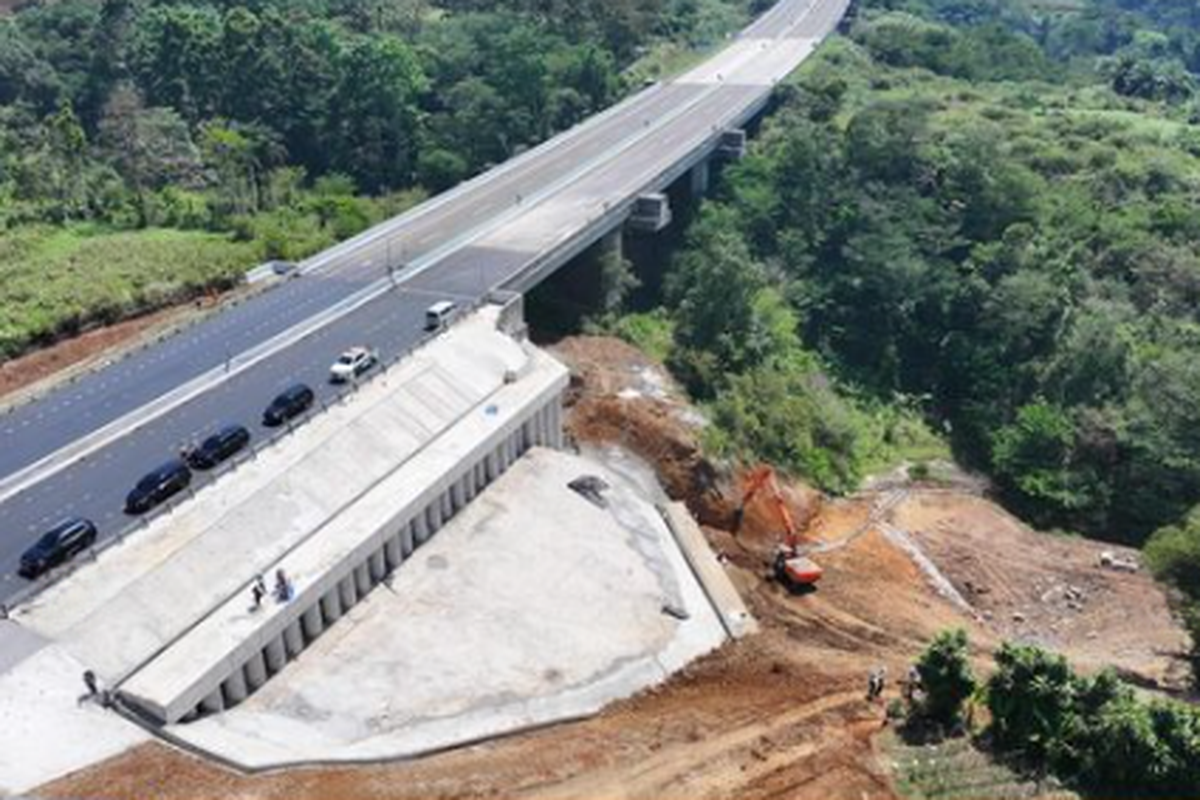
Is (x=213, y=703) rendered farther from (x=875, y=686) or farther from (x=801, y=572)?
(x=801, y=572)

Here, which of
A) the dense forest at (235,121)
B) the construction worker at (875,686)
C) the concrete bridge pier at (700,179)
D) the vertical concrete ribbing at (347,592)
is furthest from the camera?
the concrete bridge pier at (700,179)

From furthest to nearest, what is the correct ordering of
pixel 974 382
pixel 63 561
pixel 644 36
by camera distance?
pixel 644 36 < pixel 974 382 < pixel 63 561

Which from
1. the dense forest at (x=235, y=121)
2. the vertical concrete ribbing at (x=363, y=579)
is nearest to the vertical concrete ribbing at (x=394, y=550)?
the vertical concrete ribbing at (x=363, y=579)

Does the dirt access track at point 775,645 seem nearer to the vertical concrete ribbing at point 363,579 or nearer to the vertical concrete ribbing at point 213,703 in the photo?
the vertical concrete ribbing at point 213,703

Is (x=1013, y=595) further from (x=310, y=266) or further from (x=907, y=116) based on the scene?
(x=907, y=116)

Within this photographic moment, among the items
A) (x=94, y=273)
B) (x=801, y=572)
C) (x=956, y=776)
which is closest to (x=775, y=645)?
(x=801, y=572)

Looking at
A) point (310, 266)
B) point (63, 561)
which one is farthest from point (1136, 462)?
point (63, 561)

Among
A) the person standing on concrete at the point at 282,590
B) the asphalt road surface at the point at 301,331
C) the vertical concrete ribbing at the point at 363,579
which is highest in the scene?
the asphalt road surface at the point at 301,331
